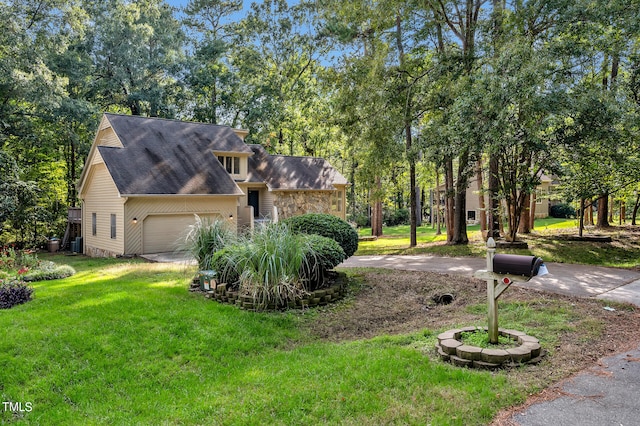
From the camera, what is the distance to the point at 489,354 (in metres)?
4.28

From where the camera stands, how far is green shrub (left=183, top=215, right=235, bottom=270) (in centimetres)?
897

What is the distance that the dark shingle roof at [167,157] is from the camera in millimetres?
15820

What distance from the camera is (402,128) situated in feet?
50.7

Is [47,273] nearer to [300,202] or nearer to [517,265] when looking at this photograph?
[517,265]

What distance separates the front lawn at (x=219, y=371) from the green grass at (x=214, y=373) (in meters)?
0.01

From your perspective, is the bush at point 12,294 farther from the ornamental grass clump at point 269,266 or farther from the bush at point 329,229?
the bush at point 329,229

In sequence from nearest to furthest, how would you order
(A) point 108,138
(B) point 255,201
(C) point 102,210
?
(C) point 102,210 → (A) point 108,138 → (B) point 255,201

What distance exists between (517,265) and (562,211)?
120 ft

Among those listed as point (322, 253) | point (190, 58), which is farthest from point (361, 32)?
point (190, 58)

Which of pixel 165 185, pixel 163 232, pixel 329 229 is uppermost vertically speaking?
pixel 165 185

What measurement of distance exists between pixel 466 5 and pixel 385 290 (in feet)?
37.9

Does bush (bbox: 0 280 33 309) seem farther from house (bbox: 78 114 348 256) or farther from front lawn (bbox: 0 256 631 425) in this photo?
house (bbox: 78 114 348 256)

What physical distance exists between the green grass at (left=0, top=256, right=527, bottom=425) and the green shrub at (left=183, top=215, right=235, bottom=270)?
7.19ft

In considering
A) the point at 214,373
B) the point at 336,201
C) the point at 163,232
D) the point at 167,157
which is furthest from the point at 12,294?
the point at 336,201
